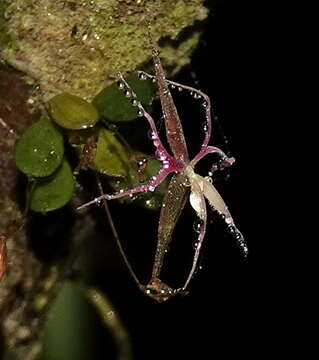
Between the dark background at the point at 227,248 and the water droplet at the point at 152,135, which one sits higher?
the water droplet at the point at 152,135

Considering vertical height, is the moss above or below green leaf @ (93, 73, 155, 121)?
above

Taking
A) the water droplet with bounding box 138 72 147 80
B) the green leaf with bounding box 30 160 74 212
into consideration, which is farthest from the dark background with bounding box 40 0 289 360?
the green leaf with bounding box 30 160 74 212

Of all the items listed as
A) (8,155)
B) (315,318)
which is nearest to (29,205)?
(8,155)

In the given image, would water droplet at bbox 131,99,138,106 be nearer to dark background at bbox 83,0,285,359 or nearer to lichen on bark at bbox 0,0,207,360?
lichen on bark at bbox 0,0,207,360

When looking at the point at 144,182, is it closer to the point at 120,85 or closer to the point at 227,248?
the point at 120,85

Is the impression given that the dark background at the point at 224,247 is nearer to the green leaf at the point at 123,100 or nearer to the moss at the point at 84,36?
the moss at the point at 84,36

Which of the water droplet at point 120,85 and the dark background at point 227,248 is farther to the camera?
the dark background at point 227,248

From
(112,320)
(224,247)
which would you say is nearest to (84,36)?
(224,247)

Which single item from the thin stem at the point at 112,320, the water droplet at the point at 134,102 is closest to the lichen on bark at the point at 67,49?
the water droplet at the point at 134,102
